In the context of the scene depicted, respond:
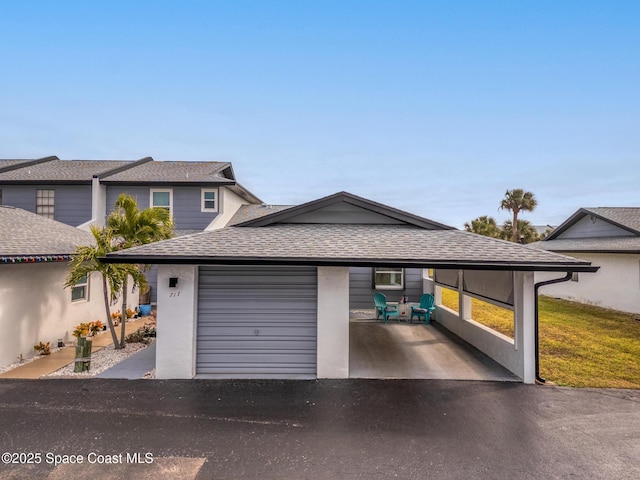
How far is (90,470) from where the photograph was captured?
12.1ft

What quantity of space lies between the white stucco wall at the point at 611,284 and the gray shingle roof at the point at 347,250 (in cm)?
837

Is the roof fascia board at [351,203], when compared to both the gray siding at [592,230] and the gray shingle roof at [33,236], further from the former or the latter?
the gray siding at [592,230]

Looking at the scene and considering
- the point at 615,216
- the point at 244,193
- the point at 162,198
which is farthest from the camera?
the point at 244,193

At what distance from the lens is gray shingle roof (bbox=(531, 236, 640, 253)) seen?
1338cm

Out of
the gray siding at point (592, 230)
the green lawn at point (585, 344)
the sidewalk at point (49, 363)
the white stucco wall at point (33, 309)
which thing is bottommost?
the green lawn at point (585, 344)

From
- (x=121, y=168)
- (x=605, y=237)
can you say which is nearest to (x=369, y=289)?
(x=605, y=237)

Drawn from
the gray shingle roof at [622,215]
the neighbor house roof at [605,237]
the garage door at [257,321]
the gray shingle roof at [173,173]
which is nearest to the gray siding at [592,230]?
the neighbor house roof at [605,237]

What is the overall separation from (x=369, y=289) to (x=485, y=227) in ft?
73.2

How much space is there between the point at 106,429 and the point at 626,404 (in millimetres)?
8678

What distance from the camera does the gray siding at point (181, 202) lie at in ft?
48.4

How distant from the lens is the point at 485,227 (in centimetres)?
3088

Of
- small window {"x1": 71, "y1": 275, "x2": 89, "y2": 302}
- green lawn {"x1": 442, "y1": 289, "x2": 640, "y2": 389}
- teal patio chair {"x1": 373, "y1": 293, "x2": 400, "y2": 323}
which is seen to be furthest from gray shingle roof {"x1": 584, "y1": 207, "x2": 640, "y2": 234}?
small window {"x1": 71, "y1": 275, "x2": 89, "y2": 302}

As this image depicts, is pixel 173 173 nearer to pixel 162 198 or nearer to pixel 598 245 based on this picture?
pixel 162 198

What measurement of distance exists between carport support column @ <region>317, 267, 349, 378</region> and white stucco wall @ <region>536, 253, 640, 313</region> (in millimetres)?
10886
